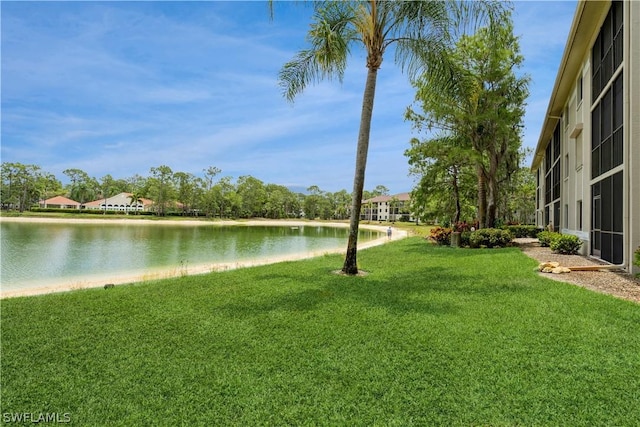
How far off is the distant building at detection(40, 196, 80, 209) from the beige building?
9706cm

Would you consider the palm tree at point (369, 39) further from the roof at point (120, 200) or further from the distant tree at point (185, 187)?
the roof at point (120, 200)

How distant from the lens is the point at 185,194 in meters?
75.7

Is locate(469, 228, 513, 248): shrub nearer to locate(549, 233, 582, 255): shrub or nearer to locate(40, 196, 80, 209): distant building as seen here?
locate(549, 233, 582, 255): shrub

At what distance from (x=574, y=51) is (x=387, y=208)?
85708 mm

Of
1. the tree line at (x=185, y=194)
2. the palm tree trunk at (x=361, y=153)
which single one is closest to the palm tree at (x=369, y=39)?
the palm tree trunk at (x=361, y=153)

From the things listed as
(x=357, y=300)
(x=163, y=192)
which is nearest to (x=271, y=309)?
(x=357, y=300)

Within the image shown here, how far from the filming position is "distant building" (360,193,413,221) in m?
91.4

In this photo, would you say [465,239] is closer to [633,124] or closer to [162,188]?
[633,124]

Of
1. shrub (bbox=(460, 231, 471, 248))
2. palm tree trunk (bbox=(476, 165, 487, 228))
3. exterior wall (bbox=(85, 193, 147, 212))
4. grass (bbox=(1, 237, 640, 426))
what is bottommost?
grass (bbox=(1, 237, 640, 426))

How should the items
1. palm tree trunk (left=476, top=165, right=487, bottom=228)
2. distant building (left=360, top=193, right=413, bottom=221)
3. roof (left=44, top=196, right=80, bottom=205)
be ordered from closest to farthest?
palm tree trunk (left=476, top=165, right=487, bottom=228) → roof (left=44, top=196, right=80, bottom=205) → distant building (left=360, top=193, right=413, bottom=221)

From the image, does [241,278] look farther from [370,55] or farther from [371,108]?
[370,55]

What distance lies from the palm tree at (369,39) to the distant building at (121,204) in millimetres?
80620

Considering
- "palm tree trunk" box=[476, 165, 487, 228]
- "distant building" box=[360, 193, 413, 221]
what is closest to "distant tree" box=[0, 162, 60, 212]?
"distant building" box=[360, 193, 413, 221]

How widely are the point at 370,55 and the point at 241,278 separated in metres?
6.86
